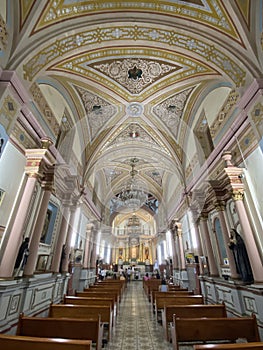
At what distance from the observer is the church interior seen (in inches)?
172

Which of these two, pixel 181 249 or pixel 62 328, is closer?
pixel 62 328

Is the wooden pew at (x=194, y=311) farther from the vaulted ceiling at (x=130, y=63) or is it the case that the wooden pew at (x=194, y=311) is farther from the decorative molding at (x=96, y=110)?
the decorative molding at (x=96, y=110)

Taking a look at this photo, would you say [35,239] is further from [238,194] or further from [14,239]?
[238,194]

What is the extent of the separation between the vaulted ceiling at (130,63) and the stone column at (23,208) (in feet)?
5.03

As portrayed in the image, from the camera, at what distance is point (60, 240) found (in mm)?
7035

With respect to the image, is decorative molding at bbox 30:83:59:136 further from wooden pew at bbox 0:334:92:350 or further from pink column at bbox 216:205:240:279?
pink column at bbox 216:205:240:279

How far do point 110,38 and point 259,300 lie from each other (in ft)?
25.1

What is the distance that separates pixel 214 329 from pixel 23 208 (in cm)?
456

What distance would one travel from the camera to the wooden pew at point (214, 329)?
294 cm

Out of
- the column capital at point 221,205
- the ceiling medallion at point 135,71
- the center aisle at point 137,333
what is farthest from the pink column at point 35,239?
the column capital at point 221,205

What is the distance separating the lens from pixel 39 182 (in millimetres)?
5973

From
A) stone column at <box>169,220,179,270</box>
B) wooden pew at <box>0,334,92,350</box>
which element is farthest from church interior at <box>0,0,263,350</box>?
wooden pew at <box>0,334,92,350</box>

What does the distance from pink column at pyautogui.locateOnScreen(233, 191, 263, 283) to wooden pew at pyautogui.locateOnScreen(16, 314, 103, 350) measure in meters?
3.74

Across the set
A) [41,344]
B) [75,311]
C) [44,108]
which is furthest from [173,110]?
[41,344]
